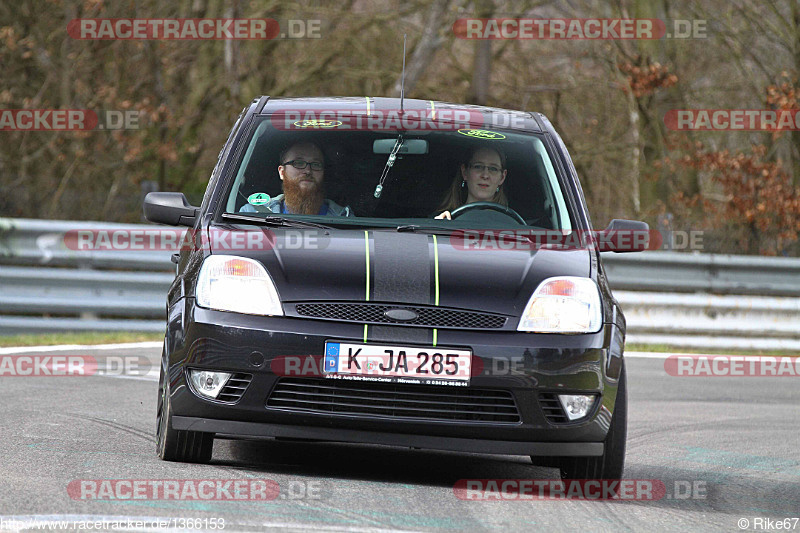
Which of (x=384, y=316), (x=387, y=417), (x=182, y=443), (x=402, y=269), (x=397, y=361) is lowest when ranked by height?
(x=182, y=443)

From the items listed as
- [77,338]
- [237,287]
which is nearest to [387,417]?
[237,287]

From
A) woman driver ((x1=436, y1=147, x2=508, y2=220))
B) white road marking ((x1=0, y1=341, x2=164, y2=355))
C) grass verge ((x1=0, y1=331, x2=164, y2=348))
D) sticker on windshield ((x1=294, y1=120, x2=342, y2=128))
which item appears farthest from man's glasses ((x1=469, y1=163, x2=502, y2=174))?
grass verge ((x1=0, y1=331, x2=164, y2=348))

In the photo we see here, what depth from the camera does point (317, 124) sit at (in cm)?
671

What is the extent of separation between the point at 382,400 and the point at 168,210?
1.67m

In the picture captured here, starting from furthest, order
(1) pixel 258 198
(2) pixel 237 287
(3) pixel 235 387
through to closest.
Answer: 1. (1) pixel 258 198
2. (2) pixel 237 287
3. (3) pixel 235 387

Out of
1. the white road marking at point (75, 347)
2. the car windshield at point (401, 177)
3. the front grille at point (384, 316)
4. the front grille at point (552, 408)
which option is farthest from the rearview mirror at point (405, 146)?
the white road marking at point (75, 347)

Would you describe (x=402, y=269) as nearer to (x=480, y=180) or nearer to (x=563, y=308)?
(x=563, y=308)

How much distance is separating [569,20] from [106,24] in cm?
767

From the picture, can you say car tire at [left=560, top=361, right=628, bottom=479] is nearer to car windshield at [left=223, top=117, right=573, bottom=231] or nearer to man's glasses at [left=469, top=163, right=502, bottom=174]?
car windshield at [left=223, top=117, right=573, bottom=231]

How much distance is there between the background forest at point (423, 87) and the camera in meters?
18.3

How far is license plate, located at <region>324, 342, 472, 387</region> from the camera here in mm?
5289

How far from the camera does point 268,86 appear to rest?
74.2ft

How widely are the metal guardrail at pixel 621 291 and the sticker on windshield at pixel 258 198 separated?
261 inches

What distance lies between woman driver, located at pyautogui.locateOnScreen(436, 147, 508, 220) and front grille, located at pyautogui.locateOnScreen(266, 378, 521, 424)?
1378mm
